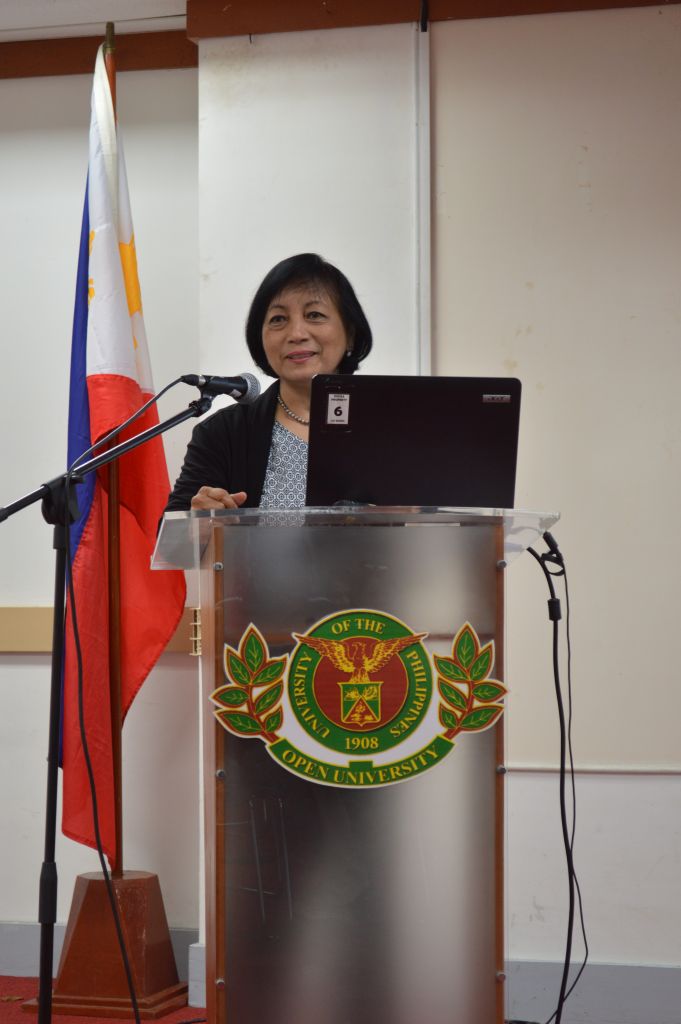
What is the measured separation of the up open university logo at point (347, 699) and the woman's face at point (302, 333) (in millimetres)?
1030

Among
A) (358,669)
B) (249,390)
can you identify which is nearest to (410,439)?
(249,390)

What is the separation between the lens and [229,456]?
2289mm

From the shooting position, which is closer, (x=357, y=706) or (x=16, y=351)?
(x=357, y=706)

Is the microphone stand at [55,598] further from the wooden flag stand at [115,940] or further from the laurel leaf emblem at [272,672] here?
the wooden flag stand at [115,940]

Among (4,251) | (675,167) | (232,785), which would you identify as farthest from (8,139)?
(232,785)

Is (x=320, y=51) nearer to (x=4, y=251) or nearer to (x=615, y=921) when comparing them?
(x=4, y=251)

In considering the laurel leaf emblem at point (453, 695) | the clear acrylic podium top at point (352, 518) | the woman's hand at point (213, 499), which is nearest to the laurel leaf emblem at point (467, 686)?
the laurel leaf emblem at point (453, 695)

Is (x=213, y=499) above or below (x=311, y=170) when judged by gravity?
below

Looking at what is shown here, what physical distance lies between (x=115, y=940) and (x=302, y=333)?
5.63ft

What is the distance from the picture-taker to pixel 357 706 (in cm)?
141

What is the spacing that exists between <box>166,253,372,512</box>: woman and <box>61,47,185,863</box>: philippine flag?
2.14 feet

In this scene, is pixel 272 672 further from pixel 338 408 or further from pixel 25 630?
pixel 25 630

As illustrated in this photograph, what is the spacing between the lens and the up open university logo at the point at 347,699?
1.41m

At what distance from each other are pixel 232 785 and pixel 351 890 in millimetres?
211
